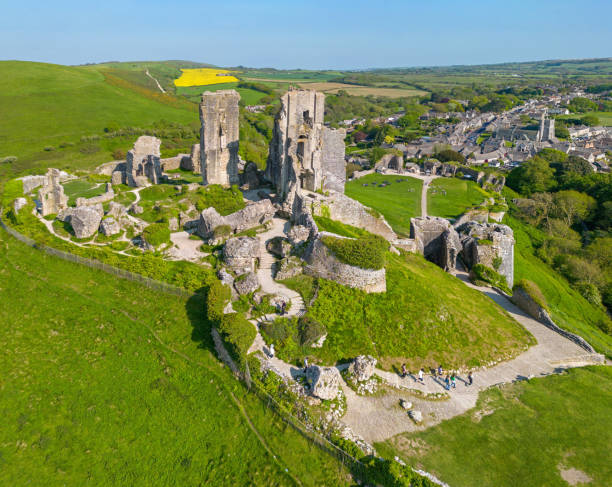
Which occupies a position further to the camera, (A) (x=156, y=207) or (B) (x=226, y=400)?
(A) (x=156, y=207)

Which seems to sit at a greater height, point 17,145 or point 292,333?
point 17,145

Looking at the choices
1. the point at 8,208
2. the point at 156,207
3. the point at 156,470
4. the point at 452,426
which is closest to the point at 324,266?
the point at 452,426

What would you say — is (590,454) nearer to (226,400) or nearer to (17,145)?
(226,400)

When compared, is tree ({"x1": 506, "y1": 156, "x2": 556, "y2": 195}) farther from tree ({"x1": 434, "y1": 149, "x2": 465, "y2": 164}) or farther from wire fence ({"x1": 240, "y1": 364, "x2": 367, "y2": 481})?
wire fence ({"x1": 240, "y1": 364, "x2": 367, "y2": 481})

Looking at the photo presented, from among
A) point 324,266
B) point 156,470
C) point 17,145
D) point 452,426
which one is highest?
point 17,145

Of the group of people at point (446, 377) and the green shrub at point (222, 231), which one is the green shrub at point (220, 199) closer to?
the green shrub at point (222, 231)

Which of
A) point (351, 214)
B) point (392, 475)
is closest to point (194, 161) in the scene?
point (351, 214)

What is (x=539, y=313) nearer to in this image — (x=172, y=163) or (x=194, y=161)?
(x=194, y=161)
